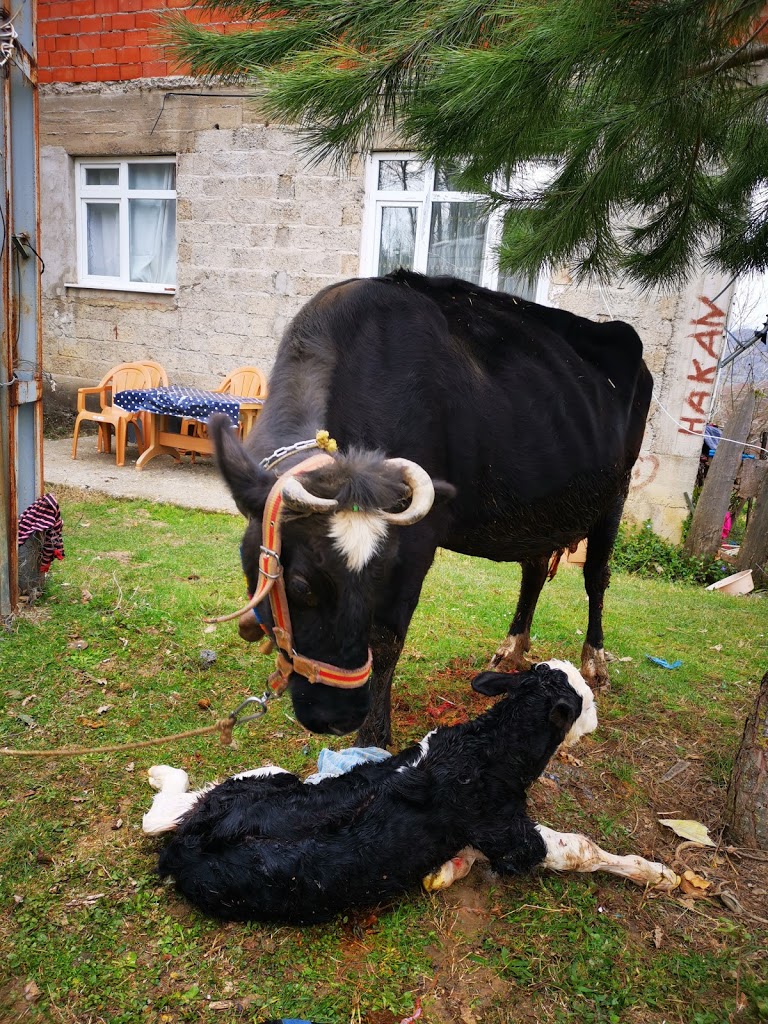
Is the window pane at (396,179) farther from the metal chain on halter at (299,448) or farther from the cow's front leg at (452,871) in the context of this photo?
the cow's front leg at (452,871)

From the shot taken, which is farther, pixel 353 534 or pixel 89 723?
pixel 89 723

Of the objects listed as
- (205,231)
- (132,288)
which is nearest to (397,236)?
(205,231)

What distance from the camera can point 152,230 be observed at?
34.4 feet

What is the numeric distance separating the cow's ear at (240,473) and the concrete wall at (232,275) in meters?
6.83

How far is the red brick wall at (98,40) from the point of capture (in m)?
9.58

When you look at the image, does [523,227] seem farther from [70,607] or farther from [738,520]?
[738,520]

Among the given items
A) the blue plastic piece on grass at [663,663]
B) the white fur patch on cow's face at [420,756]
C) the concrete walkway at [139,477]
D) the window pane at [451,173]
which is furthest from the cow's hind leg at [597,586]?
the concrete walkway at [139,477]

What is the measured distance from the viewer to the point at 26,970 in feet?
6.92

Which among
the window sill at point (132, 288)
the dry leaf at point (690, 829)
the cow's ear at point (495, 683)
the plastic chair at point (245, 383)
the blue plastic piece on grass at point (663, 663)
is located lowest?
the blue plastic piece on grass at point (663, 663)

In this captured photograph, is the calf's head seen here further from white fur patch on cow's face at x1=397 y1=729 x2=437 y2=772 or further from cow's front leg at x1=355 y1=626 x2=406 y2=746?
cow's front leg at x1=355 y1=626 x2=406 y2=746

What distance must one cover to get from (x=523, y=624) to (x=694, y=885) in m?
2.05

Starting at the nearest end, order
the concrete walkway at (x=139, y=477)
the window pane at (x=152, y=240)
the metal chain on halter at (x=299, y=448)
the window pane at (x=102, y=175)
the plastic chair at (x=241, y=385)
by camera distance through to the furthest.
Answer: the metal chain on halter at (x=299, y=448) < the concrete walkway at (x=139, y=477) < the plastic chair at (x=241, y=385) < the window pane at (x=152, y=240) < the window pane at (x=102, y=175)

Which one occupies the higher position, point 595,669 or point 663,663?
point 595,669

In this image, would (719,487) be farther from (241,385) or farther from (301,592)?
(301,592)
